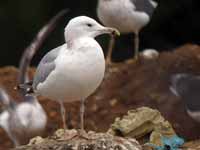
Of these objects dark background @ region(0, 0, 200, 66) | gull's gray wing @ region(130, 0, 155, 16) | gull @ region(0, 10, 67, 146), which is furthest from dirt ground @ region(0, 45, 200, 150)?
dark background @ region(0, 0, 200, 66)

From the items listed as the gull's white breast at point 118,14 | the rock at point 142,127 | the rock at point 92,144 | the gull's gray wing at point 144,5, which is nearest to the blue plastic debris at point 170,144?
the rock at point 92,144

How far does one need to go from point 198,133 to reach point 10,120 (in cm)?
181

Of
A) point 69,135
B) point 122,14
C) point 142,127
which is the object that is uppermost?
point 122,14

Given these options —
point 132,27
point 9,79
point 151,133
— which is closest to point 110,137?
point 151,133

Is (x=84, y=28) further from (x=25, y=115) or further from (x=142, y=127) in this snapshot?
(x=25, y=115)

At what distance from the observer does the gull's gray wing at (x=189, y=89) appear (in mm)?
8453

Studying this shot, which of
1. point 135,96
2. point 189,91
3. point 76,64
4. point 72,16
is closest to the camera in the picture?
point 76,64

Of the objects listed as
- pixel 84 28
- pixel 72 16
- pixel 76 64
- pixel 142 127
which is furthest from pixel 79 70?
pixel 72 16

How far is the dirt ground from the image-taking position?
28.8ft

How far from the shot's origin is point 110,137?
560 cm

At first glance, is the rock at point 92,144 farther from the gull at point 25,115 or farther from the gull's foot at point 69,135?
the gull at point 25,115

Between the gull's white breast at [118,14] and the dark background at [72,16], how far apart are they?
9.78 ft

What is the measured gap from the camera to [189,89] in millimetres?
8602

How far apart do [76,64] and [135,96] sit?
11.9ft
